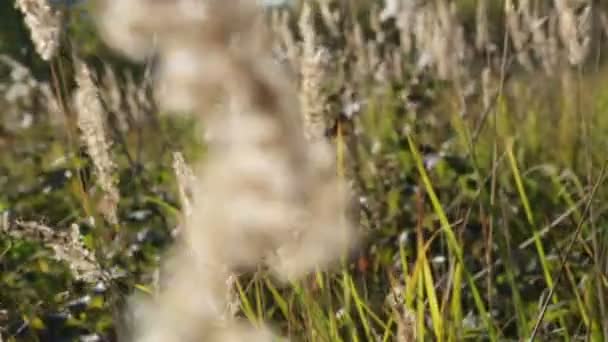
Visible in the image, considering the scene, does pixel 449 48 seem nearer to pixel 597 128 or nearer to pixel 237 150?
pixel 597 128

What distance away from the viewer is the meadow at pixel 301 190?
0.25 metres

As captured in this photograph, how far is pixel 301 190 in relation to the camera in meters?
0.25

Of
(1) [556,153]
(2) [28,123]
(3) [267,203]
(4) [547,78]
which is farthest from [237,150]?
(2) [28,123]

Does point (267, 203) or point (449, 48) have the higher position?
point (267, 203)

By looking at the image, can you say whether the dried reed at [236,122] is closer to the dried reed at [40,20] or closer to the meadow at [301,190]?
the meadow at [301,190]

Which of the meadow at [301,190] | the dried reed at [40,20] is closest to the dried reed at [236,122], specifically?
the meadow at [301,190]

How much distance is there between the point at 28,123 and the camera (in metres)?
5.28

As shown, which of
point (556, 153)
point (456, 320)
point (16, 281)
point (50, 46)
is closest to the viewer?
point (50, 46)

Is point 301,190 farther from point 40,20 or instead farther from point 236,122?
point 40,20

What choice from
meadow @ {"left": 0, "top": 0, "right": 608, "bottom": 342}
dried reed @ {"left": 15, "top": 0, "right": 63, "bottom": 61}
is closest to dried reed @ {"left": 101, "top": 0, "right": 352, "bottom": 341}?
meadow @ {"left": 0, "top": 0, "right": 608, "bottom": 342}

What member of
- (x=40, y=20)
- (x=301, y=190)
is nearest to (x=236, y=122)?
(x=301, y=190)

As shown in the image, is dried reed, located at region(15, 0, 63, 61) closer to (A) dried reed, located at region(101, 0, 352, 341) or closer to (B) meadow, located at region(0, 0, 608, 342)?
(B) meadow, located at region(0, 0, 608, 342)

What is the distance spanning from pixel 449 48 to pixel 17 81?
3424 mm

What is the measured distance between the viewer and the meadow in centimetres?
25
